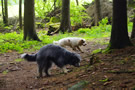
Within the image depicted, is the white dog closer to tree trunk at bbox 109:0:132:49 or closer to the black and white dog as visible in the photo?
tree trunk at bbox 109:0:132:49

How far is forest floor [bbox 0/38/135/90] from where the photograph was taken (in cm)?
335

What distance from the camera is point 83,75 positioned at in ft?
14.4

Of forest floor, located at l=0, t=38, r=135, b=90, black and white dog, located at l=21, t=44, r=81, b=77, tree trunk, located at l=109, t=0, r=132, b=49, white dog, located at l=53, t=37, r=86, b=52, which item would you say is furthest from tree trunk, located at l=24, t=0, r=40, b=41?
tree trunk, located at l=109, t=0, r=132, b=49

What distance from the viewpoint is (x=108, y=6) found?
2364cm

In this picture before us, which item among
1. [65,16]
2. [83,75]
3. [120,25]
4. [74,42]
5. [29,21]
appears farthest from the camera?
[65,16]

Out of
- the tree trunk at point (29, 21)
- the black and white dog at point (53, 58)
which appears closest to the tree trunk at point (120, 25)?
the black and white dog at point (53, 58)

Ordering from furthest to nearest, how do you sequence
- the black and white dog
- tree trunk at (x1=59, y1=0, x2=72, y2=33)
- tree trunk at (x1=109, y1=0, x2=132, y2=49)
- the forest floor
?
1. tree trunk at (x1=59, y1=0, x2=72, y2=33)
2. tree trunk at (x1=109, y1=0, x2=132, y2=49)
3. the black and white dog
4. the forest floor

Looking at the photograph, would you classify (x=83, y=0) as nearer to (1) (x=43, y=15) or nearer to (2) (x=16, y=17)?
(1) (x=43, y=15)

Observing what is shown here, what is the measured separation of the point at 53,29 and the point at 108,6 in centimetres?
968

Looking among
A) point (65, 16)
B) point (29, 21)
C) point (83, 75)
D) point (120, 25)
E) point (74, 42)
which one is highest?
point (65, 16)

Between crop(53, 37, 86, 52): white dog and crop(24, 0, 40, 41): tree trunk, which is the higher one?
crop(24, 0, 40, 41): tree trunk

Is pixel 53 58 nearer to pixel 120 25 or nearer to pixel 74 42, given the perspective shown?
pixel 120 25

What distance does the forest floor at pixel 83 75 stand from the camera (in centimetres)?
335

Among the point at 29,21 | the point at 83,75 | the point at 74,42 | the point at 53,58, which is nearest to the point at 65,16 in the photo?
the point at 29,21
